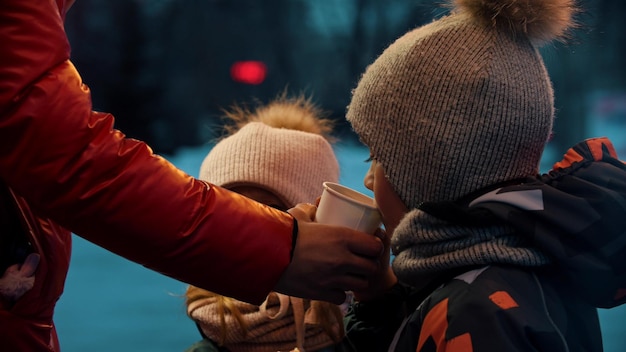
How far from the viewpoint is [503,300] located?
887 millimetres

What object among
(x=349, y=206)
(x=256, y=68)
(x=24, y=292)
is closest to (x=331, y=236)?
(x=349, y=206)

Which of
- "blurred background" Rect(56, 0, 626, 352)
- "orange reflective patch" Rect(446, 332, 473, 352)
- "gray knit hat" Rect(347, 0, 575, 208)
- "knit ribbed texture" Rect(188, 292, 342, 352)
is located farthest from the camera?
"blurred background" Rect(56, 0, 626, 352)

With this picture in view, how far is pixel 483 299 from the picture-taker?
0.89 meters

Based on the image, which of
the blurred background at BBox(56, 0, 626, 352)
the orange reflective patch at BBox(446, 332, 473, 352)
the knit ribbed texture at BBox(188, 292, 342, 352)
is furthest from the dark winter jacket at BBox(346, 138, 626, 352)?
the blurred background at BBox(56, 0, 626, 352)

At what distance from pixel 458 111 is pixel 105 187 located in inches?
19.3

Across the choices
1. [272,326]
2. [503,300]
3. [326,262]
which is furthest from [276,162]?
[503,300]

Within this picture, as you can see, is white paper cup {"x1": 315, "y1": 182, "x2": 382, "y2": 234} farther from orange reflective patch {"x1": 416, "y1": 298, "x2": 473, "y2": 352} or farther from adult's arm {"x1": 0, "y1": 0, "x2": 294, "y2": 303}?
orange reflective patch {"x1": 416, "y1": 298, "x2": 473, "y2": 352}

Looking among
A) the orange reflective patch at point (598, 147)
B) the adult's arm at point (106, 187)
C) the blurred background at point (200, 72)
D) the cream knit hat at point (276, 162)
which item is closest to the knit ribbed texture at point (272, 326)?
the cream knit hat at point (276, 162)

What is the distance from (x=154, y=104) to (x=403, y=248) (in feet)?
6.72

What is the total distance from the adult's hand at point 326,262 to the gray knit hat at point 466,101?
10 centimetres

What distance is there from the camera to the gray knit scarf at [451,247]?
0.93 metres

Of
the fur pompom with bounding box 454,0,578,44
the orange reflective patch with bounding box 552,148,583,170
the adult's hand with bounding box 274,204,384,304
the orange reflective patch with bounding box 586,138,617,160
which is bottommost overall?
the adult's hand with bounding box 274,204,384,304

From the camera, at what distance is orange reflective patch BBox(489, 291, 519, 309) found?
2.89 ft

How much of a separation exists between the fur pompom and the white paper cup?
0.33 m
